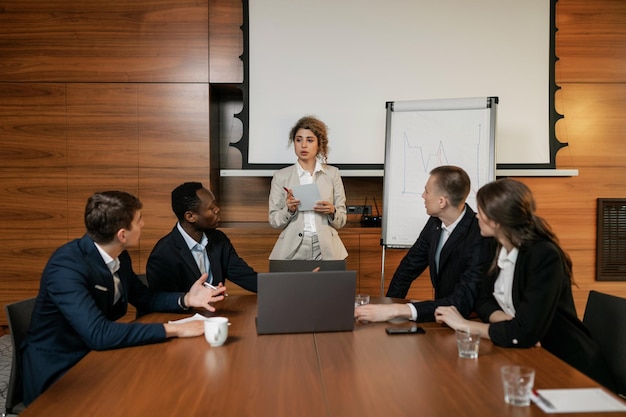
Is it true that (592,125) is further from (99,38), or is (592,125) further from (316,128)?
(99,38)

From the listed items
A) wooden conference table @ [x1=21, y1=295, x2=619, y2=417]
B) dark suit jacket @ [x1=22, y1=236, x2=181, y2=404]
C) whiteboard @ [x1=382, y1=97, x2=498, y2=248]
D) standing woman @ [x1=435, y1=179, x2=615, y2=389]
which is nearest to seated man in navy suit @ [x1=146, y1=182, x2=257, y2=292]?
dark suit jacket @ [x1=22, y1=236, x2=181, y2=404]

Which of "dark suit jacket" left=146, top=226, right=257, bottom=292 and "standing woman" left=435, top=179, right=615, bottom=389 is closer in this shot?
"standing woman" left=435, top=179, right=615, bottom=389

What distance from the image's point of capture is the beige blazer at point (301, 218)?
3656 millimetres

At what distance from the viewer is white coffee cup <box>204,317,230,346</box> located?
176 centimetres

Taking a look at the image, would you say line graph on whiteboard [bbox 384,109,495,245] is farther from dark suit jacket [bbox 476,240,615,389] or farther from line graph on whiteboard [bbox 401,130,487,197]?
dark suit jacket [bbox 476,240,615,389]

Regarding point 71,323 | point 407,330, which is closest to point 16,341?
point 71,323

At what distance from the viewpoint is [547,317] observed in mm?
1839

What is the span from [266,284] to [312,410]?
23.8 inches

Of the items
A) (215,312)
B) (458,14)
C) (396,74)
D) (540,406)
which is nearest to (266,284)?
(215,312)

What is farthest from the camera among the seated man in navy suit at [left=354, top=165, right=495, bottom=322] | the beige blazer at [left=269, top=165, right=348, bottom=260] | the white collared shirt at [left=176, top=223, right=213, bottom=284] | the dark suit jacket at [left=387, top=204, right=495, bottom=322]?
the beige blazer at [left=269, top=165, right=348, bottom=260]

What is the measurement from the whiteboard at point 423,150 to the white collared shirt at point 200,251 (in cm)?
162

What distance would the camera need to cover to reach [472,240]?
2.47 metres

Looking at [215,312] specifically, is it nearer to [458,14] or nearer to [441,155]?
[441,155]

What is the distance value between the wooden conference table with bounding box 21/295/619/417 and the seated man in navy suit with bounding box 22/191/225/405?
6 centimetres
